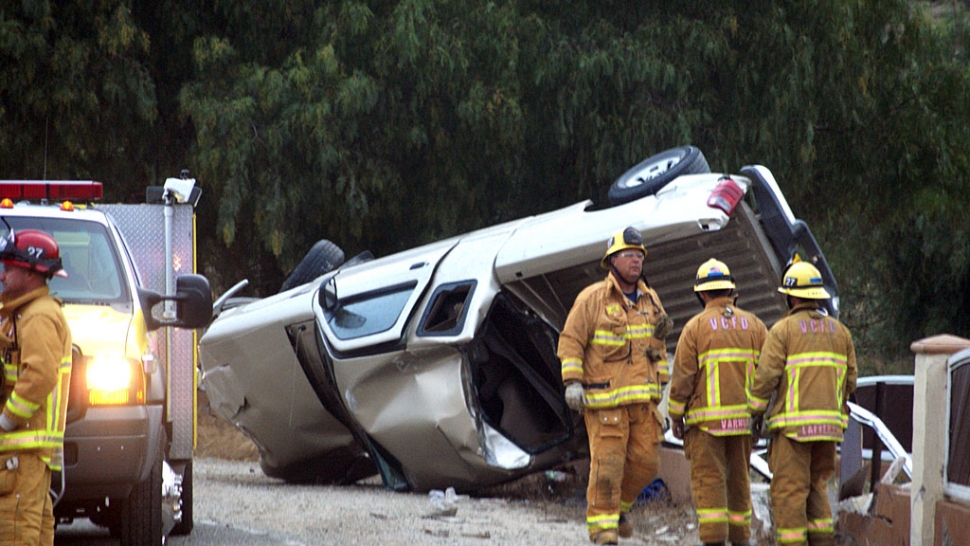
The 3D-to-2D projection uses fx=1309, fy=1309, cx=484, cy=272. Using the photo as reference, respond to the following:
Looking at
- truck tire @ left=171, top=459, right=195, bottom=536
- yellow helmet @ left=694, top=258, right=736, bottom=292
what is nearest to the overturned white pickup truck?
yellow helmet @ left=694, top=258, right=736, bottom=292

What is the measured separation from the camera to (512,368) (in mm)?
9617

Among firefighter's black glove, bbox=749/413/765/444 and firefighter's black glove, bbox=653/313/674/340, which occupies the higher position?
firefighter's black glove, bbox=653/313/674/340

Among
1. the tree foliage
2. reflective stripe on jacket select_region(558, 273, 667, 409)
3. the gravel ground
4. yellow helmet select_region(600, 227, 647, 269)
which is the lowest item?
the gravel ground

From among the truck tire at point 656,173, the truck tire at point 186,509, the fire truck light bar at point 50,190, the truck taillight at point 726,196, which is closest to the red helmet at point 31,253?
the fire truck light bar at point 50,190

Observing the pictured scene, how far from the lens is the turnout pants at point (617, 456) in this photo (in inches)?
285

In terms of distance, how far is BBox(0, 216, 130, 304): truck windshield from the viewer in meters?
6.30

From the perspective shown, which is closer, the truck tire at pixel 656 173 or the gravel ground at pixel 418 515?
the gravel ground at pixel 418 515

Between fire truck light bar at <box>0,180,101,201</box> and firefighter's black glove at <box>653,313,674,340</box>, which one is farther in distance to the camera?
firefighter's black glove at <box>653,313,674,340</box>

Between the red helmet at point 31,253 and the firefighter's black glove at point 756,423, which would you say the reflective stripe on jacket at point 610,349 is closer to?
the firefighter's black glove at point 756,423

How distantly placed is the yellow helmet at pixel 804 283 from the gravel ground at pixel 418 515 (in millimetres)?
1751

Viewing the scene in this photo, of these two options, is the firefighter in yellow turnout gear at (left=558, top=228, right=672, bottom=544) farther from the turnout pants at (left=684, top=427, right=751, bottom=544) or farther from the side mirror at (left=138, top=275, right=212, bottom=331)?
the side mirror at (left=138, top=275, right=212, bottom=331)

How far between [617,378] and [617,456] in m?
0.43

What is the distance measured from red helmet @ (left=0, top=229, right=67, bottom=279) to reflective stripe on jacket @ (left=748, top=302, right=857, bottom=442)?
3.72 m

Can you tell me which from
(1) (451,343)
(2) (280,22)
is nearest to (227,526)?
(1) (451,343)
